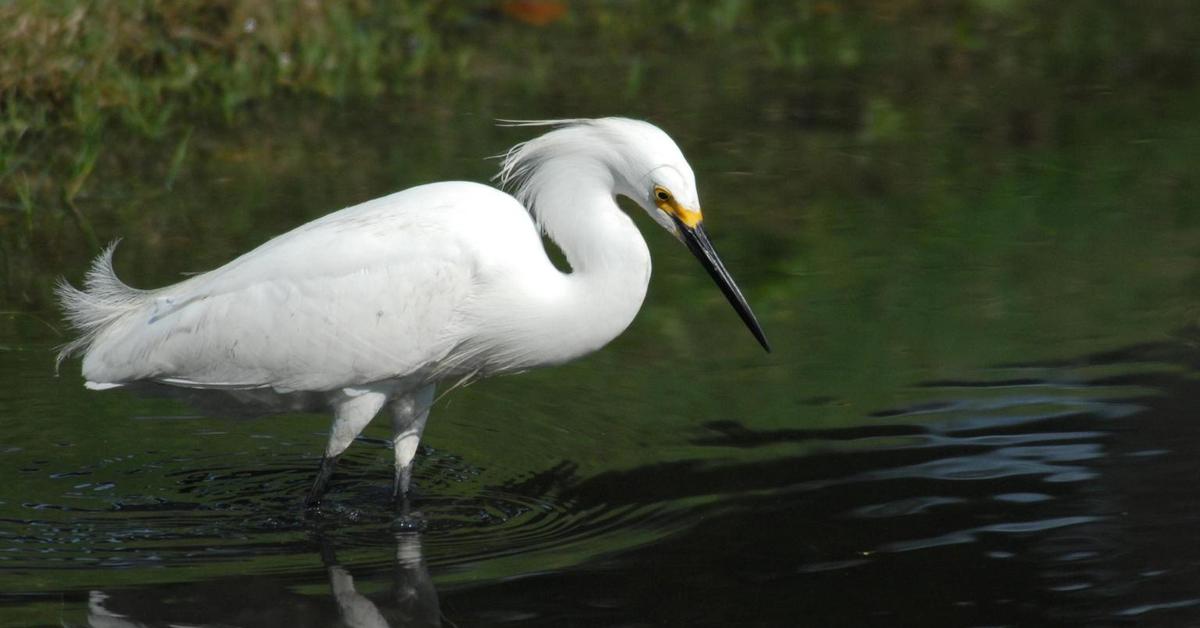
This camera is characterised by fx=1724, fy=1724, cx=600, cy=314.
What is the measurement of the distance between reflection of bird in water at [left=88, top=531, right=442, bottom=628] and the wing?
0.67m

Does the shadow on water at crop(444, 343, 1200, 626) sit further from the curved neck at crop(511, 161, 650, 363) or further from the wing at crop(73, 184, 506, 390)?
the wing at crop(73, 184, 506, 390)

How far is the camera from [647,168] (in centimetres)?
430

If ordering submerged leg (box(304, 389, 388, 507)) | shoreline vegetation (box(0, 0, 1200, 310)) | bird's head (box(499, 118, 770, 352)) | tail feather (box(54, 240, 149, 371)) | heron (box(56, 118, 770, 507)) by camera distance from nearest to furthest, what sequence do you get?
bird's head (box(499, 118, 770, 352)), heron (box(56, 118, 770, 507)), submerged leg (box(304, 389, 388, 507)), tail feather (box(54, 240, 149, 371)), shoreline vegetation (box(0, 0, 1200, 310))

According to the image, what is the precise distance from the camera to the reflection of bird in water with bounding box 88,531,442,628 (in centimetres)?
377

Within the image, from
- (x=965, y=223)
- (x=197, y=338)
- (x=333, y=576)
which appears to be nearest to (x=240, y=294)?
(x=197, y=338)

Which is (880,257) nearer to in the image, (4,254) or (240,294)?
(240,294)

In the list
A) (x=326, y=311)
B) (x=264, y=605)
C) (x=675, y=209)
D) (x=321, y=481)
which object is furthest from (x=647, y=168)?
(x=264, y=605)

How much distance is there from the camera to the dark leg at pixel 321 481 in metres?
4.56

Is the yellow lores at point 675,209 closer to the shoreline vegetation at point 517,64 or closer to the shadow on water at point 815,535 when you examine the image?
the shadow on water at point 815,535

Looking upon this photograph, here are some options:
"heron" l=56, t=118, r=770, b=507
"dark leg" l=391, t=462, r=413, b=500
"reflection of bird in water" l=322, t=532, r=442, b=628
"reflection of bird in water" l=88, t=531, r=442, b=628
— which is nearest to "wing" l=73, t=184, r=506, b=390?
"heron" l=56, t=118, r=770, b=507

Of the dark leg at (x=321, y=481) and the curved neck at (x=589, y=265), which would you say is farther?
the dark leg at (x=321, y=481)

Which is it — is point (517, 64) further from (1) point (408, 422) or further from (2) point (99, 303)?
(1) point (408, 422)

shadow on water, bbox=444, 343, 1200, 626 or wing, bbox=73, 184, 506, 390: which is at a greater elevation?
wing, bbox=73, 184, 506, 390

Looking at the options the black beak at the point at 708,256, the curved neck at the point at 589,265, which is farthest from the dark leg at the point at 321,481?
the black beak at the point at 708,256
